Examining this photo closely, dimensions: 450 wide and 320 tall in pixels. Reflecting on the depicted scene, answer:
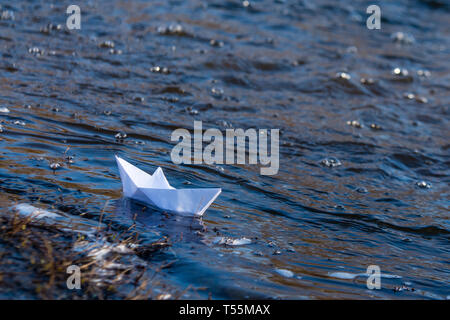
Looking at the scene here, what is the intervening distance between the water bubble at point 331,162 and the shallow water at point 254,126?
0.07 ft

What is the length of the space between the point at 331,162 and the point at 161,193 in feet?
7.36

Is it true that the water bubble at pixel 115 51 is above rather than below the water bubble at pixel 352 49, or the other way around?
below

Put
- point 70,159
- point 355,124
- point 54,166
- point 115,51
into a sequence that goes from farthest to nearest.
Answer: point 115,51 < point 355,124 < point 70,159 < point 54,166

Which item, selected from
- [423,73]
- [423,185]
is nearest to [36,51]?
[423,185]

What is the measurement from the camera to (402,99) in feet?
23.8

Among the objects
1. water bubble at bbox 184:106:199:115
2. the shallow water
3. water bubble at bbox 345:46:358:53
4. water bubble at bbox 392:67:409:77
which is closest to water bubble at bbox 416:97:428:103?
the shallow water

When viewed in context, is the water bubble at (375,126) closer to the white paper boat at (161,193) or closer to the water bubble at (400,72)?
the water bubble at (400,72)

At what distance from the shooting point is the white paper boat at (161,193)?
320 cm

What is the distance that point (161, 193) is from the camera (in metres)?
3.23

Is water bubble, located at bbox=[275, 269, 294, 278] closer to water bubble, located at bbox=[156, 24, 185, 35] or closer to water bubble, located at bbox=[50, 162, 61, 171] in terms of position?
water bubble, located at bbox=[50, 162, 61, 171]

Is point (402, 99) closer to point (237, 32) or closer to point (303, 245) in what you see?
point (237, 32)

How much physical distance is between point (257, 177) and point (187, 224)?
4.16 ft

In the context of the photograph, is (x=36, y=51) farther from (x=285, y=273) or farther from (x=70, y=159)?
(x=285, y=273)

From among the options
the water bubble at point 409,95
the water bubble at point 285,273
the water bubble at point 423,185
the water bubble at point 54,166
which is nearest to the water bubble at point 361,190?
the water bubble at point 423,185
